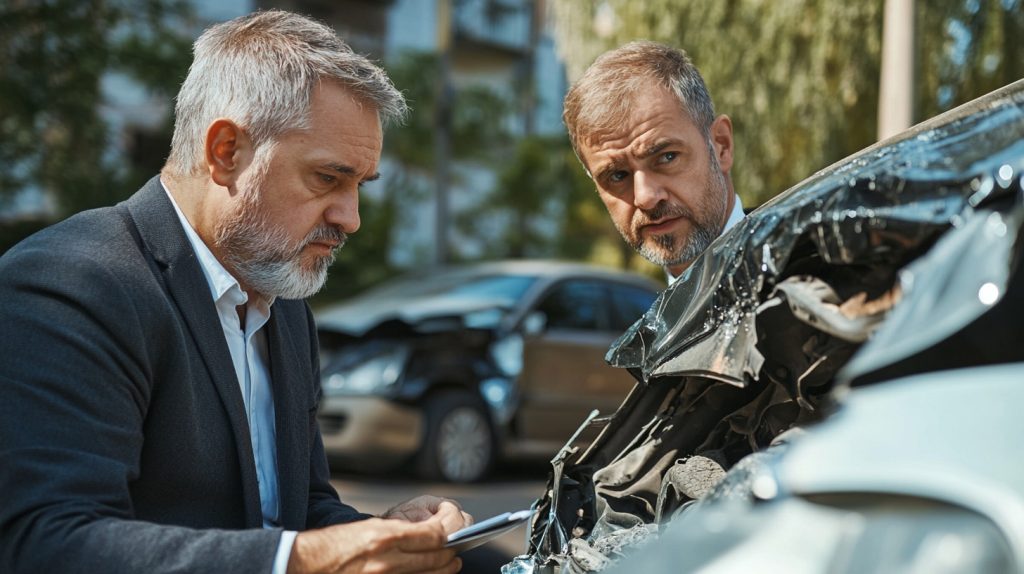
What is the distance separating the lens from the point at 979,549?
3.69ft

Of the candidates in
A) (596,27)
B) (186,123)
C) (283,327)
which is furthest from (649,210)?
(596,27)

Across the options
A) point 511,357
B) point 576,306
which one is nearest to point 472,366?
point 511,357

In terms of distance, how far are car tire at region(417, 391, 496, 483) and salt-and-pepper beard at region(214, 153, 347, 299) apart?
6.28 meters

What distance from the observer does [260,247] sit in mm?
2266

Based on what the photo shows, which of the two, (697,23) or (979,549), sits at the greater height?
(697,23)

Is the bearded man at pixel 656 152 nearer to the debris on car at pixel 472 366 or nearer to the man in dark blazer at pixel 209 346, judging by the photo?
the man in dark blazer at pixel 209 346

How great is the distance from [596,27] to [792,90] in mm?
2231

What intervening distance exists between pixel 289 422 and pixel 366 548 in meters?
0.58

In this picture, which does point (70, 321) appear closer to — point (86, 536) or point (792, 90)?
point (86, 536)

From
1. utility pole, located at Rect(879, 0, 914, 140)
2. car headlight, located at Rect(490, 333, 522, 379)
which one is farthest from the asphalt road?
utility pole, located at Rect(879, 0, 914, 140)

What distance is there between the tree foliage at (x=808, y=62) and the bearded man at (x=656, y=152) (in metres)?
7.72

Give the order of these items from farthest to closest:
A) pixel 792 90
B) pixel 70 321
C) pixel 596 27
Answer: pixel 596 27 → pixel 792 90 → pixel 70 321

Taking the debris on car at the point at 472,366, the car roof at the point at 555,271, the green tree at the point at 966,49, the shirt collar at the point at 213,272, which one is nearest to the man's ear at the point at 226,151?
the shirt collar at the point at 213,272

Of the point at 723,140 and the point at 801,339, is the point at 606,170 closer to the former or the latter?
the point at 723,140
